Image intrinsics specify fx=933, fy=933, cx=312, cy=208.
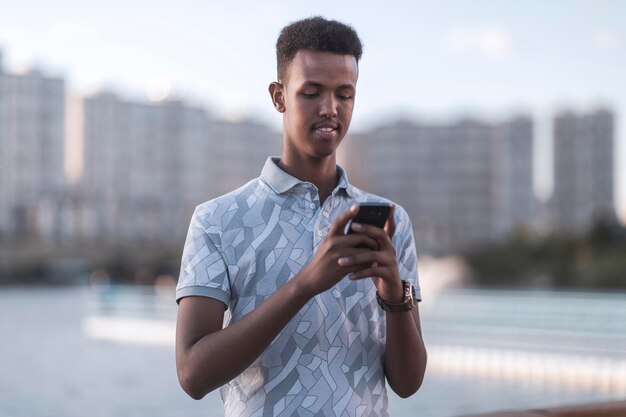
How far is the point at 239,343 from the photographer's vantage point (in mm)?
1296

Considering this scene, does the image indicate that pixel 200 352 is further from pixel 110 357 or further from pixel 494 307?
pixel 110 357

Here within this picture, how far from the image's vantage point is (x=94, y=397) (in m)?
9.17

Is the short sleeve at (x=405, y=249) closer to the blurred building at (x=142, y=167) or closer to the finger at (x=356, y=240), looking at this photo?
the finger at (x=356, y=240)

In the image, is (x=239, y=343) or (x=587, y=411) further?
(x=587, y=411)

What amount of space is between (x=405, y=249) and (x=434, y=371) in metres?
9.56

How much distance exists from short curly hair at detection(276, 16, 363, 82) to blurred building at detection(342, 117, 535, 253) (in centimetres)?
5981

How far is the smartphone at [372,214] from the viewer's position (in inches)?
47.6

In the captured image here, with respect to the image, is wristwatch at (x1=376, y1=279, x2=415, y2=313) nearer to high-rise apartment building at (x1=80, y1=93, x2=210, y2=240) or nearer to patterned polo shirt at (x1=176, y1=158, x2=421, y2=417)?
patterned polo shirt at (x1=176, y1=158, x2=421, y2=417)

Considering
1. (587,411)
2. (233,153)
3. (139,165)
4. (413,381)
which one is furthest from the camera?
(233,153)

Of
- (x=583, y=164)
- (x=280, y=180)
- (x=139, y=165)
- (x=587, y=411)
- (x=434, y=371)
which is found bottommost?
(x=434, y=371)

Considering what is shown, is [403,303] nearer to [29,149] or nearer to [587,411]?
[587,411]

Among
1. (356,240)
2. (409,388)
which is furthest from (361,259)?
(409,388)

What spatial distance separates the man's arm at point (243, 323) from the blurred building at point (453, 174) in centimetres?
5994

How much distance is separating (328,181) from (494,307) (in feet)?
34.5
